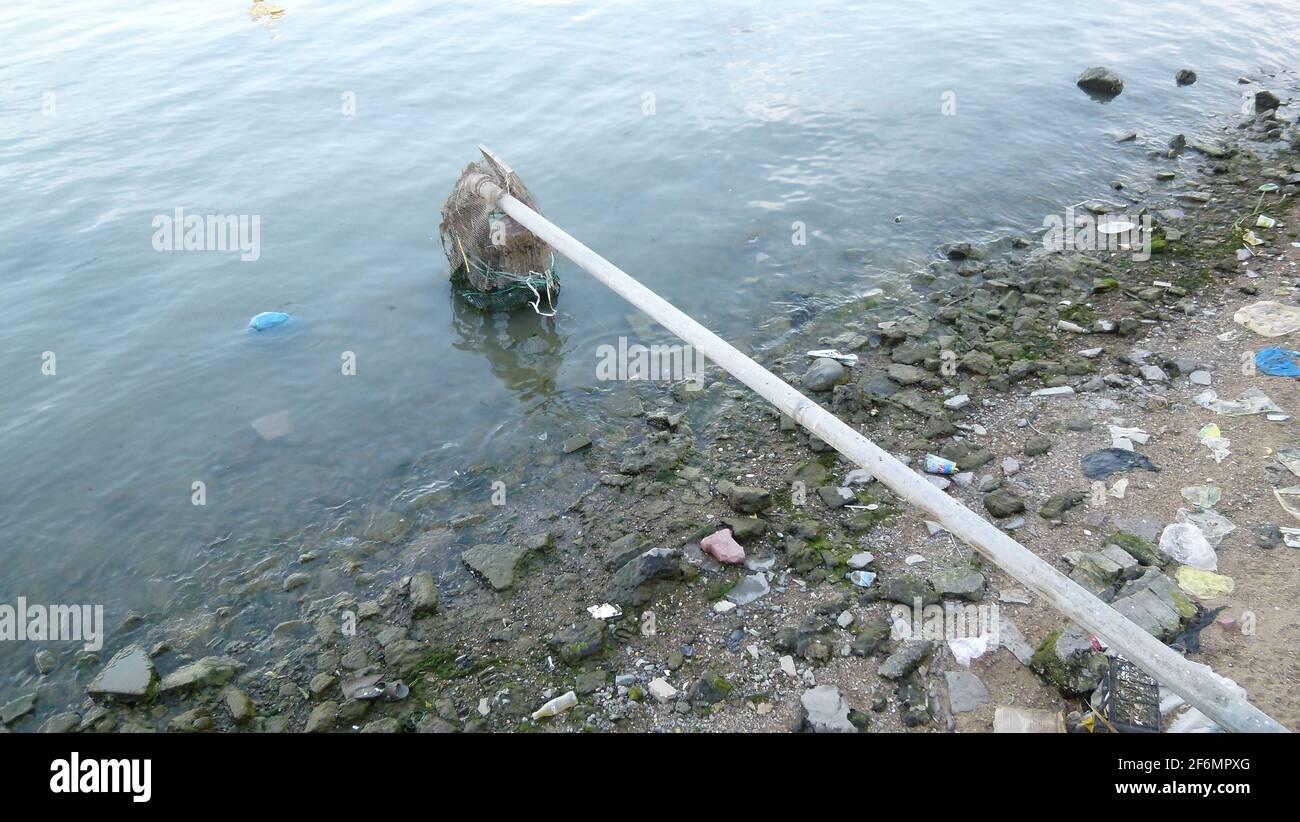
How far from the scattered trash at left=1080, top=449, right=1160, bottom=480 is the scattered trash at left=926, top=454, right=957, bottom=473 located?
0.93m

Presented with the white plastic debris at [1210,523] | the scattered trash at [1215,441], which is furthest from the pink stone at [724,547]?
the scattered trash at [1215,441]

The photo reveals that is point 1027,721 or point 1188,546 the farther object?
point 1188,546

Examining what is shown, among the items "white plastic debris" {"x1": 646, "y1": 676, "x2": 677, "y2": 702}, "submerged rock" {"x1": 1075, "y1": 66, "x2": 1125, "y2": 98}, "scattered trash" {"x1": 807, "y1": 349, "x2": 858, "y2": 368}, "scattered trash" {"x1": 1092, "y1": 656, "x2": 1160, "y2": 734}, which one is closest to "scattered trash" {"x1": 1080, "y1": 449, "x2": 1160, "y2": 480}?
"scattered trash" {"x1": 1092, "y1": 656, "x2": 1160, "y2": 734}

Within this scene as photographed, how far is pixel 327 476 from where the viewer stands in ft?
23.0

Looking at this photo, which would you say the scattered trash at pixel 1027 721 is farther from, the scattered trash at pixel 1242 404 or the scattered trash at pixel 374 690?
the scattered trash at pixel 1242 404

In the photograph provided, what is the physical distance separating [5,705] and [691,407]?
537 centimetres

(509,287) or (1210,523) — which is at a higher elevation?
(509,287)

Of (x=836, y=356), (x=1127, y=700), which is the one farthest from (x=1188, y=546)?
(x=836, y=356)

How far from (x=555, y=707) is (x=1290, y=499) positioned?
198 inches

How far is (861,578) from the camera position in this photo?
5.32 meters

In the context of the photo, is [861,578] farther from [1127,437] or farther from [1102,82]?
[1102,82]

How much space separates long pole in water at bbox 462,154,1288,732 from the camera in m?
3.71

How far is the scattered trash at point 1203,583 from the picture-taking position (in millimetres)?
4867

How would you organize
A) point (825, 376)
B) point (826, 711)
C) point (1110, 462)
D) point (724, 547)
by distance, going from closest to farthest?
point (826, 711)
point (724, 547)
point (1110, 462)
point (825, 376)
